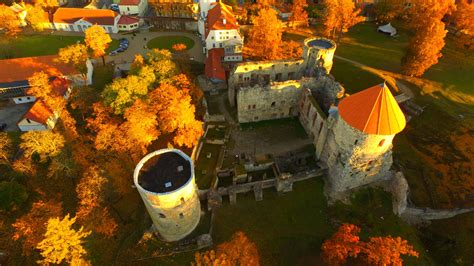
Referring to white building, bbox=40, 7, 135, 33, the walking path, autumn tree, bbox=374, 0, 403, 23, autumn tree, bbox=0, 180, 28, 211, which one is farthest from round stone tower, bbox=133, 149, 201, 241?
autumn tree, bbox=374, 0, 403, 23

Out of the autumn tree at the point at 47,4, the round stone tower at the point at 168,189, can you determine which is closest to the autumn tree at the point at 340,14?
the round stone tower at the point at 168,189

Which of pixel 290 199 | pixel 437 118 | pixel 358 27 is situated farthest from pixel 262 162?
pixel 358 27

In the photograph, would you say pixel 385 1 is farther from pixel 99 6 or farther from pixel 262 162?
pixel 99 6

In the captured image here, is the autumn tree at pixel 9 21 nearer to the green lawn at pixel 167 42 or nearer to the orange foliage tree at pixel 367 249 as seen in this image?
the green lawn at pixel 167 42

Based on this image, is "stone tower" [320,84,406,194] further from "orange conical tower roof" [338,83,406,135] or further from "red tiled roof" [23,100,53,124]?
"red tiled roof" [23,100,53,124]

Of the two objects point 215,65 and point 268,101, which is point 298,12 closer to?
→ point 215,65
